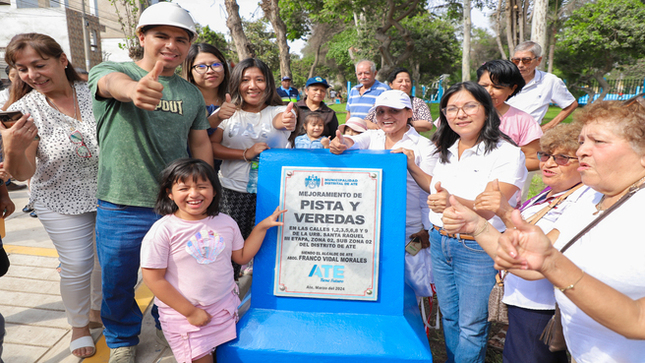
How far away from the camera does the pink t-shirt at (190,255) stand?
1.96 m

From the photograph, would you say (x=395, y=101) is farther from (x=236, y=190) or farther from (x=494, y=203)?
(x=236, y=190)

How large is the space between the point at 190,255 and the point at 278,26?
8925 millimetres

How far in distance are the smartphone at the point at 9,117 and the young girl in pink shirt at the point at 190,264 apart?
0.94 m

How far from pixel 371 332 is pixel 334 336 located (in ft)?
0.64

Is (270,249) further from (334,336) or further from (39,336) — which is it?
(39,336)

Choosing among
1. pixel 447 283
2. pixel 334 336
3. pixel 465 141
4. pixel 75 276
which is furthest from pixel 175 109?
pixel 447 283

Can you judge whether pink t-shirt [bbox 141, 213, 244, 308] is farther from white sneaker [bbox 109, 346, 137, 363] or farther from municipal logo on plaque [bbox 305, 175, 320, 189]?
white sneaker [bbox 109, 346, 137, 363]

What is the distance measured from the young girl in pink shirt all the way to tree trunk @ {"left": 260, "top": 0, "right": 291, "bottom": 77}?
27.7 feet

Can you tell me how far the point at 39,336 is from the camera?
286cm

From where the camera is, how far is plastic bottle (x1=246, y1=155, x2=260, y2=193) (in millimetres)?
2805

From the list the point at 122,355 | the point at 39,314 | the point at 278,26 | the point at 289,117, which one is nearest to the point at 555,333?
the point at 289,117

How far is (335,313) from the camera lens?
2.14 metres

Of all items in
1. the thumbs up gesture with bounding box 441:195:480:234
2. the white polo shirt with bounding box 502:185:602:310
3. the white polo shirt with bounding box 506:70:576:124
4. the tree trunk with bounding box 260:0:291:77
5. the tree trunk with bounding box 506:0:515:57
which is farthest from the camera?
the tree trunk with bounding box 506:0:515:57

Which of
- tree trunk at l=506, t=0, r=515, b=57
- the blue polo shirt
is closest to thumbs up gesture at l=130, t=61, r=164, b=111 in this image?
the blue polo shirt
